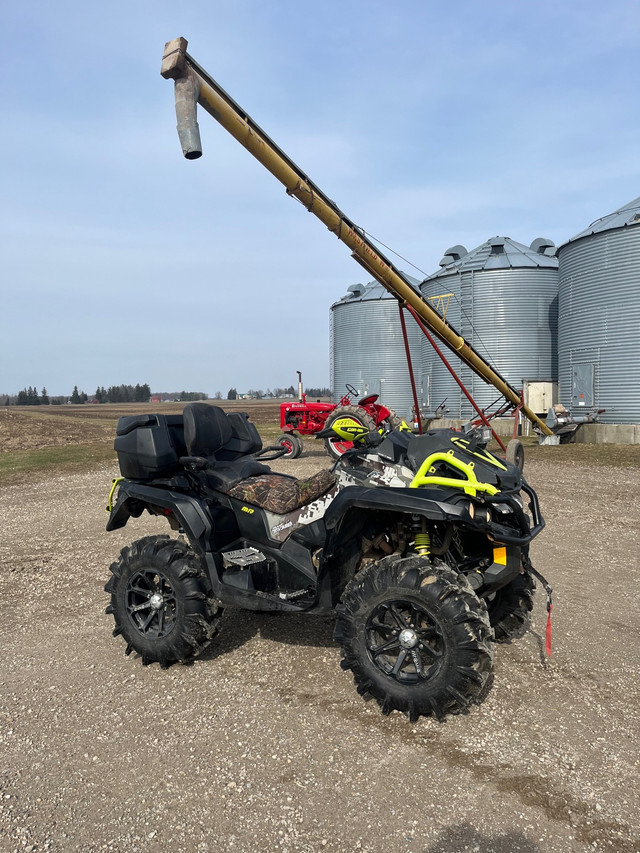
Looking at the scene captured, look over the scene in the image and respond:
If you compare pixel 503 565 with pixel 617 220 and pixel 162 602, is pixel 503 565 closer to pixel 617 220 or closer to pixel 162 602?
pixel 162 602

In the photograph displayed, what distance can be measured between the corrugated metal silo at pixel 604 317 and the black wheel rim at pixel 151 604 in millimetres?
18391

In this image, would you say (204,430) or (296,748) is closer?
(296,748)

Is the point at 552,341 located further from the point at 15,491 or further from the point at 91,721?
the point at 91,721

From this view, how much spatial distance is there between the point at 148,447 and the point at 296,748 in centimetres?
211

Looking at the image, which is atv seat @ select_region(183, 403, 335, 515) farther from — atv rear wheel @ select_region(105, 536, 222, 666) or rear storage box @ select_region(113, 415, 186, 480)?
atv rear wheel @ select_region(105, 536, 222, 666)

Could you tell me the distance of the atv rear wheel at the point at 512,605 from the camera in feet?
12.8

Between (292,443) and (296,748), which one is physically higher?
(292,443)

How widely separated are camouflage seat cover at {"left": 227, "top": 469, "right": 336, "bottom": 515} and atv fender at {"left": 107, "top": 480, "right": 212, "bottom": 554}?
291 mm

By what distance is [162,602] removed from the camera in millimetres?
3941

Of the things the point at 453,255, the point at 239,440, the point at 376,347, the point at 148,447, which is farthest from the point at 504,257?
the point at 148,447

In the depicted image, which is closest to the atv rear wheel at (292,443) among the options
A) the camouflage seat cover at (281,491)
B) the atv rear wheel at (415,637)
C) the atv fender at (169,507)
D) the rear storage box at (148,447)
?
the atv fender at (169,507)

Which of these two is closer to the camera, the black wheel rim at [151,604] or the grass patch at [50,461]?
the black wheel rim at [151,604]

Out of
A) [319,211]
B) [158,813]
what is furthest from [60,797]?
[319,211]

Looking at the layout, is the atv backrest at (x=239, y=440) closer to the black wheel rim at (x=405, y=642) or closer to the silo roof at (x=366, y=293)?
the black wheel rim at (x=405, y=642)
